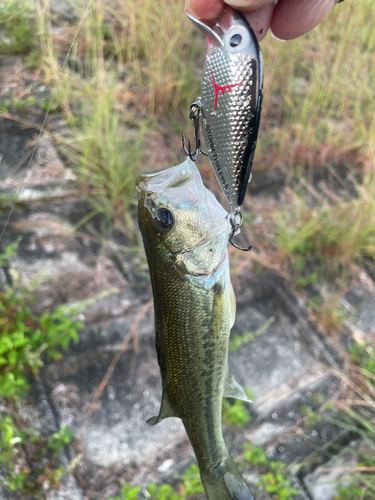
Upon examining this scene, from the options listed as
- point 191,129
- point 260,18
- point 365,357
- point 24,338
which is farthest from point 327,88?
point 24,338

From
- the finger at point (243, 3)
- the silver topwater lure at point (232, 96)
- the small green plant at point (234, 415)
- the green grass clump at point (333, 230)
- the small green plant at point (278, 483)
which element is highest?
the finger at point (243, 3)

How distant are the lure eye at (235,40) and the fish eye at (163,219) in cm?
50

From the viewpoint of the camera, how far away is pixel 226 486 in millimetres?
1248

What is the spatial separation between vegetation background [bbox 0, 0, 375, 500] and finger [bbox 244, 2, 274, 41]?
Result: 60.6 inches

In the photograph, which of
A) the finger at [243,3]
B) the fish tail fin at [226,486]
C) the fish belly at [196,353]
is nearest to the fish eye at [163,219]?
the fish belly at [196,353]

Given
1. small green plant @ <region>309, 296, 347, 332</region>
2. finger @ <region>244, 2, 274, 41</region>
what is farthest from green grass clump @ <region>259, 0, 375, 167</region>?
finger @ <region>244, 2, 274, 41</region>

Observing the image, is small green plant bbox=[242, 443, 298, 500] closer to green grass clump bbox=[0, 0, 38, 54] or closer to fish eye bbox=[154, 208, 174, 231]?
fish eye bbox=[154, 208, 174, 231]

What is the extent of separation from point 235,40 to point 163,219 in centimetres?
55

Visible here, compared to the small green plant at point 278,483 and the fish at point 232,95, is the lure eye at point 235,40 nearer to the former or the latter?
the fish at point 232,95

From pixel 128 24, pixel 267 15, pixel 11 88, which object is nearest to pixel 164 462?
pixel 267 15

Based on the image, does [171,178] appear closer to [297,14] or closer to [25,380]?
[297,14]

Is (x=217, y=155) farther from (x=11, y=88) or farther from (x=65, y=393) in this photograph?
(x=11, y=88)

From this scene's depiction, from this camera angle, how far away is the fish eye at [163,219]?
3.61 feet

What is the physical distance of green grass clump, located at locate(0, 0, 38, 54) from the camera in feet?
10.9
